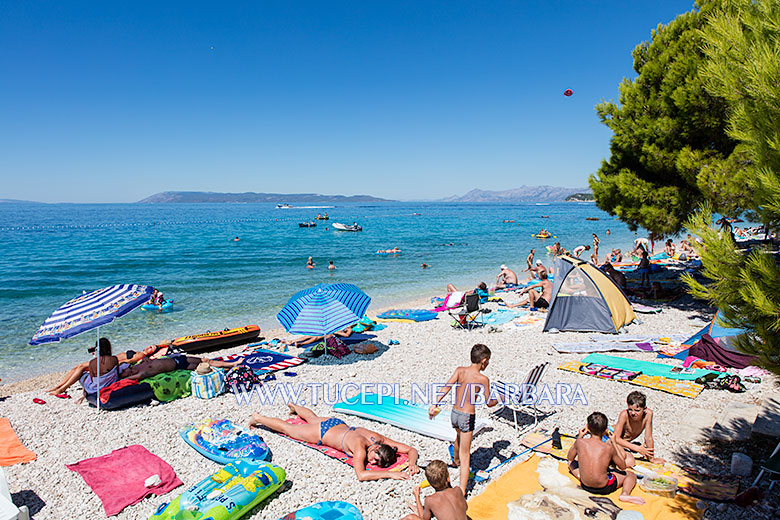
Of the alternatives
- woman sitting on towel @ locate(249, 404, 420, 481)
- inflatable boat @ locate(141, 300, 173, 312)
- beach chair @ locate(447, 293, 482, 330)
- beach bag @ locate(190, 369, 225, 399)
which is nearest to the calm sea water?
inflatable boat @ locate(141, 300, 173, 312)

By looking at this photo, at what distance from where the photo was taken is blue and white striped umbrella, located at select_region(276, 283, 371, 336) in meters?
9.41

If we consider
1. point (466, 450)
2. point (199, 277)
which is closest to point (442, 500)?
point (466, 450)

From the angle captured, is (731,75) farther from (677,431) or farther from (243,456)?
(243,456)

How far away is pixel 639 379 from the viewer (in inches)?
308

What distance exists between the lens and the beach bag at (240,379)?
8125 mm

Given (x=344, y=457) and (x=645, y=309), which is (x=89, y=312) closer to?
(x=344, y=457)

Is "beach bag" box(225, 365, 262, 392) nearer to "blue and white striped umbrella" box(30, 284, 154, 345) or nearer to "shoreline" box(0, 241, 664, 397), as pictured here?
"blue and white striped umbrella" box(30, 284, 154, 345)

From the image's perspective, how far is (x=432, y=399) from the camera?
25.0ft

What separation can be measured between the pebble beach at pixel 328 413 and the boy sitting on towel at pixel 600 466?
734 millimetres

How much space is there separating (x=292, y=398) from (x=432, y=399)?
7.98ft

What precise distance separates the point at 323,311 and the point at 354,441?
430 cm

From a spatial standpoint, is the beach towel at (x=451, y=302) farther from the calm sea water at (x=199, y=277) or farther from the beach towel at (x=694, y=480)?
the beach towel at (x=694, y=480)

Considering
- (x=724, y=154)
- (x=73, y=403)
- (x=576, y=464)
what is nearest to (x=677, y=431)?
(x=576, y=464)

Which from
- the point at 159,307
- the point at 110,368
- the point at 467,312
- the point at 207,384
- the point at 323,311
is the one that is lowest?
the point at 159,307
